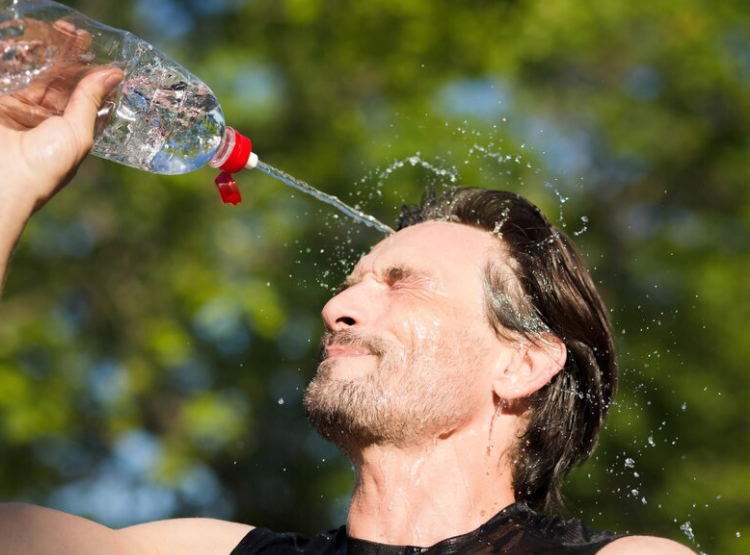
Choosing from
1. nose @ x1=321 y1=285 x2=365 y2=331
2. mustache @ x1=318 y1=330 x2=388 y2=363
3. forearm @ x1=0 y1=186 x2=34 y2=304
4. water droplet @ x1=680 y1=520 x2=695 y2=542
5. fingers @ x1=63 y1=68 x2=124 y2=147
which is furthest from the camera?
water droplet @ x1=680 y1=520 x2=695 y2=542

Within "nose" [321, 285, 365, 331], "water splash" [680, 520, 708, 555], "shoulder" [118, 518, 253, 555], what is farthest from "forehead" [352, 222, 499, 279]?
"water splash" [680, 520, 708, 555]

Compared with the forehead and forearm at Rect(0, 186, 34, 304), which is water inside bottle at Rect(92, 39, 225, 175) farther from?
forearm at Rect(0, 186, 34, 304)

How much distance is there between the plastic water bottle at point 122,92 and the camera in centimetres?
255

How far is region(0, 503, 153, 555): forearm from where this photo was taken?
8.86ft

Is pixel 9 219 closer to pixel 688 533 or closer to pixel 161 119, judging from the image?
pixel 161 119

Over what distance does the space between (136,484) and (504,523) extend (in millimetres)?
5047

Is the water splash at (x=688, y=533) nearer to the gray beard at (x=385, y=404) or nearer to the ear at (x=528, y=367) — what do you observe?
the ear at (x=528, y=367)

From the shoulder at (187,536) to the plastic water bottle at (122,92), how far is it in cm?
98

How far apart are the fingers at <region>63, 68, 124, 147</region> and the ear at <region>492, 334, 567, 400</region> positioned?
1.37 metres

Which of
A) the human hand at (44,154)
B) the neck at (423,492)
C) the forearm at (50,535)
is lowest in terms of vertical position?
the forearm at (50,535)

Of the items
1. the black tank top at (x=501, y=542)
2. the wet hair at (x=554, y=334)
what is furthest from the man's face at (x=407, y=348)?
the black tank top at (x=501, y=542)

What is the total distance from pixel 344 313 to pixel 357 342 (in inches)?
4.6

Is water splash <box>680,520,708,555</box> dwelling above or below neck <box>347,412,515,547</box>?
below

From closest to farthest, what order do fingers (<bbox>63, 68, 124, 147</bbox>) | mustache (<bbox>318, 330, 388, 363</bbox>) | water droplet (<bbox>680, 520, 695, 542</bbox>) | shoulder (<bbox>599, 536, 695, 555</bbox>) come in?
fingers (<bbox>63, 68, 124, 147</bbox>), shoulder (<bbox>599, 536, 695, 555</bbox>), mustache (<bbox>318, 330, 388, 363</bbox>), water droplet (<bbox>680, 520, 695, 542</bbox>)
